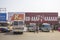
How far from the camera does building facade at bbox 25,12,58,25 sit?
184 ft

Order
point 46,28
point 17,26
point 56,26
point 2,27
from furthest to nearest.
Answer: point 56,26 → point 46,28 → point 2,27 → point 17,26

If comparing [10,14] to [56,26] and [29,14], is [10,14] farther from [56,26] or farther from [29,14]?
[56,26]

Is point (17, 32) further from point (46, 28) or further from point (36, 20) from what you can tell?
point (36, 20)

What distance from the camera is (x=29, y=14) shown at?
57844 mm

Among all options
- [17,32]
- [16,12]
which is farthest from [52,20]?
[17,32]

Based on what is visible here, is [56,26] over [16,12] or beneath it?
beneath

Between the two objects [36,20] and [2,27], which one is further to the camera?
[36,20]

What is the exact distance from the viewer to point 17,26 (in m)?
28.8

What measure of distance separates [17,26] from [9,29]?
1229cm

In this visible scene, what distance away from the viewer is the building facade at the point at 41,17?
56125mm

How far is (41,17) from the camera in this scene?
185 ft

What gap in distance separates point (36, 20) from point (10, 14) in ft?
32.5

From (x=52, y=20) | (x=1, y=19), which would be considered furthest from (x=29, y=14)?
(x=1, y=19)

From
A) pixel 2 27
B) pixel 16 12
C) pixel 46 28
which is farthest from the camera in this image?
pixel 16 12
